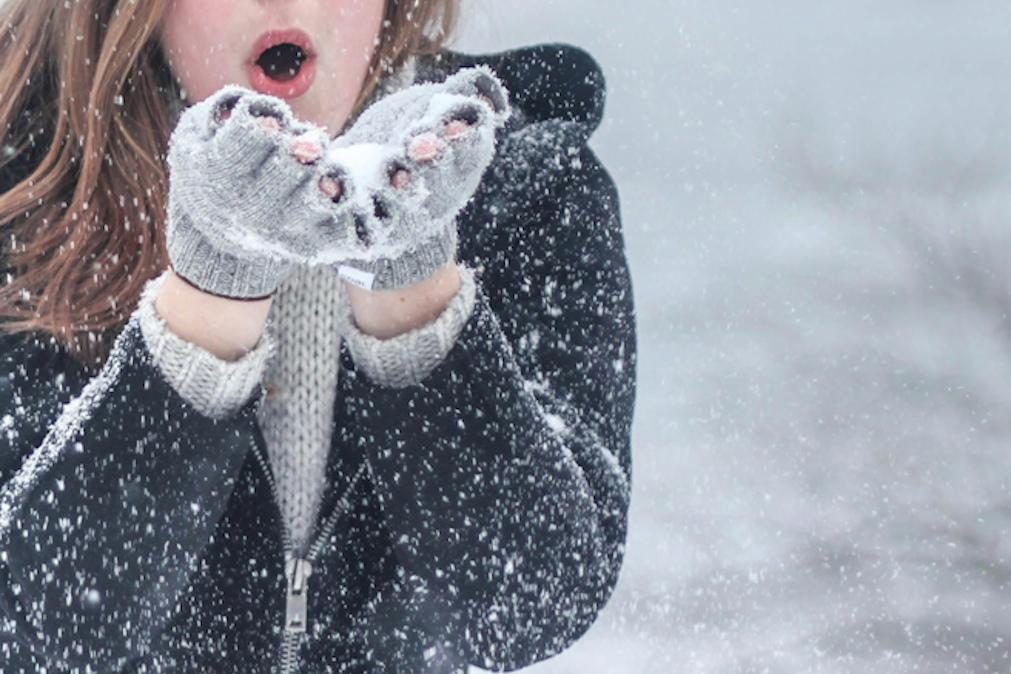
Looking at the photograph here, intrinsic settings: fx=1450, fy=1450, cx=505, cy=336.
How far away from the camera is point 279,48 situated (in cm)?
123

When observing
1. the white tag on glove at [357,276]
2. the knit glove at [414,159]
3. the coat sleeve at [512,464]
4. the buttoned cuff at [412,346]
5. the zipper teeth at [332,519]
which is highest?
the knit glove at [414,159]

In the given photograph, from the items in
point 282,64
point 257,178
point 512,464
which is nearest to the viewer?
point 257,178

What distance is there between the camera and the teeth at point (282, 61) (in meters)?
1.23

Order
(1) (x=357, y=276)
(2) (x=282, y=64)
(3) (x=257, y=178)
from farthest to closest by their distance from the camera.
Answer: (2) (x=282, y=64) → (1) (x=357, y=276) → (3) (x=257, y=178)

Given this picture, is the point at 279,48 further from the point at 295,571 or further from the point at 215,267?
the point at 295,571

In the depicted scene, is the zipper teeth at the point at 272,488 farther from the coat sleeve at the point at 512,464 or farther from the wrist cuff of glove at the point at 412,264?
the wrist cuff of glove at the point at 412,264

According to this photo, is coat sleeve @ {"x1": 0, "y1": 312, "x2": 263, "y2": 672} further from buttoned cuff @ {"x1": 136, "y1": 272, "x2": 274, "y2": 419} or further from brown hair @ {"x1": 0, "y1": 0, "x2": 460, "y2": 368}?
brown hair @ {"x1": 0, "y1": 0, "x2": 460, "y2": 368}

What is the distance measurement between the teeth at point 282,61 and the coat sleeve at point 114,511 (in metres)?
0.27

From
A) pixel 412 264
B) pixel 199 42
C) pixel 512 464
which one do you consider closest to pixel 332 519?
pixel 512 464

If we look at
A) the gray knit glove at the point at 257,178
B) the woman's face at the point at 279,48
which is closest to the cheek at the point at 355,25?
the woman's face at the point at 279,48

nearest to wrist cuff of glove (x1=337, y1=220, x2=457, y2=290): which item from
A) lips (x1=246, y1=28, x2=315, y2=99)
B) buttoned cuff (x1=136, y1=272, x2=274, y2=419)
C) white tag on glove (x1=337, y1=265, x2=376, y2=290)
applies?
white tag on glove (x1=337, y1=265, x2=376, y2=290)

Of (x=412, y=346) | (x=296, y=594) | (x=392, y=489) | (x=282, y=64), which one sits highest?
(x=282, y=64)

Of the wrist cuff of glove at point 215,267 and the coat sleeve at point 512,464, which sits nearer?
the wrist cuff of glove at point 215,267

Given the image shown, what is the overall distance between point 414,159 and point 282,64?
363 millimetres
